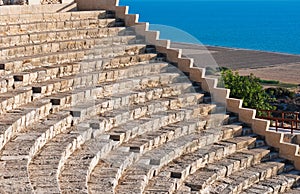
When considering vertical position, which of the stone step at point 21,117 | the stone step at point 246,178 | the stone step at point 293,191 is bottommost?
the stone step at point 293,191

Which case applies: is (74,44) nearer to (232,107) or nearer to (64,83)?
(64,83)

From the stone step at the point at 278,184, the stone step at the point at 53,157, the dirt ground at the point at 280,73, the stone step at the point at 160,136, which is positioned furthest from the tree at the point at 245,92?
the dirt ground at the point at 280,73

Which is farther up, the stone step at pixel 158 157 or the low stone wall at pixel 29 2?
the low stone wall at pixel 29 2

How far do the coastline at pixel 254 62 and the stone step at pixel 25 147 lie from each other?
121ft

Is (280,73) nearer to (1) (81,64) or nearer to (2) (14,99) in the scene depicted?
(1) (81,64)

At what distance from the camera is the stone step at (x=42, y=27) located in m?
14.9

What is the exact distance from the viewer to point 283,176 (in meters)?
15.3

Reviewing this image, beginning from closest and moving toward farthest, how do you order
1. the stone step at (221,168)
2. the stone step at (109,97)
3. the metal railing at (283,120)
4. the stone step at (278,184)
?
the stone step at (221,168)
the stone step at (109,97)
the stone step at (278,184)
the metal railing at (283,120)

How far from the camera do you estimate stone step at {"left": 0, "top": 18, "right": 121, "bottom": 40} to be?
585 inches

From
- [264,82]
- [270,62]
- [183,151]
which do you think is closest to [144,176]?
[183,151]

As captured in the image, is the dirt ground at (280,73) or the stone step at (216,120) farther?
the dirt ground at (280,73)

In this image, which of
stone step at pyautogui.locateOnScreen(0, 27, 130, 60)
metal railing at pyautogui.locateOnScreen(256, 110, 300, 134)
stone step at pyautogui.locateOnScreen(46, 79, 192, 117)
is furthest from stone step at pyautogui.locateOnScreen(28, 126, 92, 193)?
metal railing at pyautogui.locateOnScreen(256, 110, 300, 134)

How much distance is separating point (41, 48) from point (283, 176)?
18.5 feet

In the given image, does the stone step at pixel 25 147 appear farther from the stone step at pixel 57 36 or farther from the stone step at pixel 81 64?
the stone step at pixel 57 36
